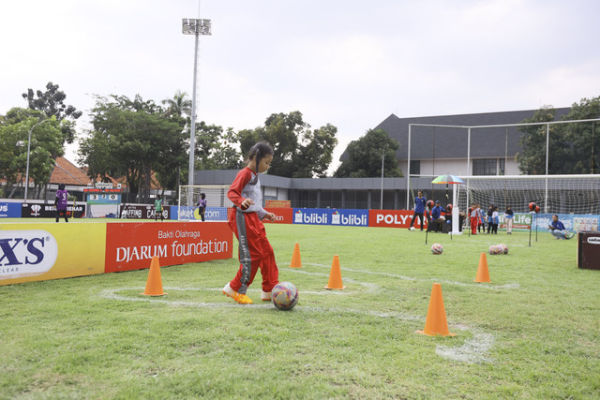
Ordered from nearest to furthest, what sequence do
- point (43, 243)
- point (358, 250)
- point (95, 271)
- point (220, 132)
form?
point (43, 243) < point (95, 271) < point (358, 250) < point (220, 132)

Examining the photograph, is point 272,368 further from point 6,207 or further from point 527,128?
point 527,128

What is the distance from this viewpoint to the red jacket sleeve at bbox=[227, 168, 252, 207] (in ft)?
17.9

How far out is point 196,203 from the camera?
39.7 metres

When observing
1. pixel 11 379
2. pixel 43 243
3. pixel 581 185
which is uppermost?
pixel 581 185

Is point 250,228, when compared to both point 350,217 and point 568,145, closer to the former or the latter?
point 350,217

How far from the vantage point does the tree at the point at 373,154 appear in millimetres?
54938

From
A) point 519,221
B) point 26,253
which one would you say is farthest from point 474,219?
point 26,253

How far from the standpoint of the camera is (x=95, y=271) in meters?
8.13

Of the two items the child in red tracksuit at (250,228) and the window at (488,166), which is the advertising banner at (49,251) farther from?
the window at (488,166)

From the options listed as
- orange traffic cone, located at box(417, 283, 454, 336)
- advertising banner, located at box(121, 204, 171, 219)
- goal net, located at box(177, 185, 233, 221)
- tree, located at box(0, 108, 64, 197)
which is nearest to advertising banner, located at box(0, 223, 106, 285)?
orange traffic cone, located at box(417, 283, 454, 336)

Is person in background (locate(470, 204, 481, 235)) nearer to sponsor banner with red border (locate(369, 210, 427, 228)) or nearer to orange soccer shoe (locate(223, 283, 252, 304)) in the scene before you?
sponsor banner with red border (locate(369, 210, 427, 228))

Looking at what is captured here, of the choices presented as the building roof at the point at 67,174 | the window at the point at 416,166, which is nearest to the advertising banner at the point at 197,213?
the window at the point at 416,166

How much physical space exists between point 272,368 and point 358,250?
9.86 meters

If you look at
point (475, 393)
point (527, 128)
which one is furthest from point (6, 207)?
point (527, 128)
